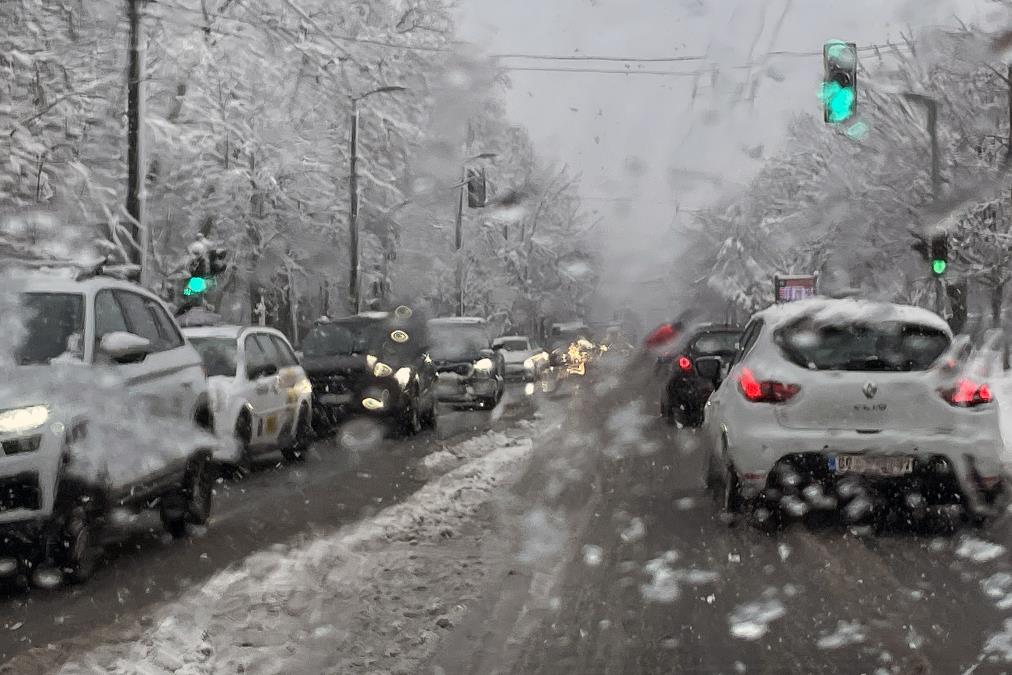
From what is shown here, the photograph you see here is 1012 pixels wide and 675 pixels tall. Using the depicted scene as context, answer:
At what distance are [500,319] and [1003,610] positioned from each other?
201ft

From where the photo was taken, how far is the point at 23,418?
6.66 meters

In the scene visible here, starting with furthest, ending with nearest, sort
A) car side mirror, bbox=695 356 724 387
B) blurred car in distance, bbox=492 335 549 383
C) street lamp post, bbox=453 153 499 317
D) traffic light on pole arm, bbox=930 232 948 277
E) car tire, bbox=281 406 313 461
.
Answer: street lamp post, bbox=453 153 499 317, blurred car in distance, bbox=492 335 549 383, traffic light on pole arm, bbox=930 232 948 277, car tire, bbox=281 406 313 461, car side mirror, bbox=695 356 724 387

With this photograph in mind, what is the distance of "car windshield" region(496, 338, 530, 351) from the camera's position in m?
40.4

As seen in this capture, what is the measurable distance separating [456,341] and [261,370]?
37.9 ft

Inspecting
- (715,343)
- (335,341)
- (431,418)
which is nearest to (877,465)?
(335,341)

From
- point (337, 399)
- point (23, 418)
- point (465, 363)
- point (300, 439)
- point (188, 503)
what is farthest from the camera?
point (465, 363)

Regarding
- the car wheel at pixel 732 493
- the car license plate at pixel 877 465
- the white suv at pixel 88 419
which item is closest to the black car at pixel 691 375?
the car wheel at pixel 732 493

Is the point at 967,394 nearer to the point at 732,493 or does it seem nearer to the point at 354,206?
the point at 732,493

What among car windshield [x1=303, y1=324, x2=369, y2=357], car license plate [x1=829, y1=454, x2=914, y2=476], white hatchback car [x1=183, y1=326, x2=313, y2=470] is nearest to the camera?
car license plate [x1=829, y1=454, x2=914, y2=476]

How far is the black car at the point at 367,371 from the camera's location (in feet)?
56.0

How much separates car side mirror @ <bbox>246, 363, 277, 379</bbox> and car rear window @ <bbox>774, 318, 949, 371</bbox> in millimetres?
5913

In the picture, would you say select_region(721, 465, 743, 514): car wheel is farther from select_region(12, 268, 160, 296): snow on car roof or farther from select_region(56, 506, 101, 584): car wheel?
select_region(12, 268, 160, 296): snow on car roof

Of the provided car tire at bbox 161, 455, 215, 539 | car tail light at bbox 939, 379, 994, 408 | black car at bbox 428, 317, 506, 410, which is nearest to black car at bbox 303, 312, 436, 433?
black car at bbox 428, 317, 506, 410

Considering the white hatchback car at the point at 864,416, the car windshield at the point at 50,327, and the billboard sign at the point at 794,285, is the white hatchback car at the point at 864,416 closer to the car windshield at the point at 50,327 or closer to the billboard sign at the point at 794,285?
the car windshield at the point at 50,327
